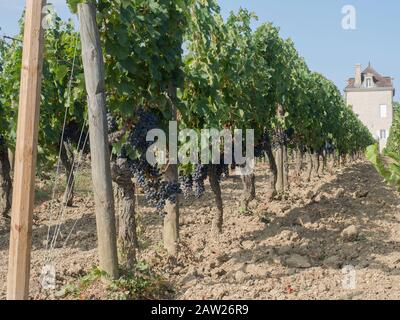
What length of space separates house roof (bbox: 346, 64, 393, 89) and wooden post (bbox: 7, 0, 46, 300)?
209 feet

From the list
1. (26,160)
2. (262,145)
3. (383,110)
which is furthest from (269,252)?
(383,110)

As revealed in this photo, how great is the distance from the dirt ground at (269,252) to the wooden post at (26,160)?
1.26 metres

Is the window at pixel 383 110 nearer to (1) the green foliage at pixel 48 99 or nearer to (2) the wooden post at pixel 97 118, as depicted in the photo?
(1) the green foliage at pixel 48 99

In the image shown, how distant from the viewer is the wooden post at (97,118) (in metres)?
4.42

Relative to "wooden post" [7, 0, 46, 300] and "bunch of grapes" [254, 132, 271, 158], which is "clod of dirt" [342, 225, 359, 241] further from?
"wooden post" [7, 0, 46, 300]

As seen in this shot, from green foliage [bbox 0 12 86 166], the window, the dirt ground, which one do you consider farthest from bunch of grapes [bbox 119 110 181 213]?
the window

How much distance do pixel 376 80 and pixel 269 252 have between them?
205 feet

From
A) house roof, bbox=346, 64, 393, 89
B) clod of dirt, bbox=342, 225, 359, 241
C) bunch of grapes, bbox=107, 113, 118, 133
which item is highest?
house roof, bbox=346, 64, 393, 89

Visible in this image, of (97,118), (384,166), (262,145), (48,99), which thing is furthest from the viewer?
(262,145)

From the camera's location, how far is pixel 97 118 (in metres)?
4.44

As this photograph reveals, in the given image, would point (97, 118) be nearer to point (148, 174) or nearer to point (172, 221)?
point (148, 174)

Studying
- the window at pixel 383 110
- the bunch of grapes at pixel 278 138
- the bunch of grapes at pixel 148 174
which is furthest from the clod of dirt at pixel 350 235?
the window at pixel 383 110

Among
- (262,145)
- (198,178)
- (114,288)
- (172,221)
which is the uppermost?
(262,145)

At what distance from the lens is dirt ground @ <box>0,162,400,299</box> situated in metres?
4.98
